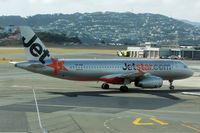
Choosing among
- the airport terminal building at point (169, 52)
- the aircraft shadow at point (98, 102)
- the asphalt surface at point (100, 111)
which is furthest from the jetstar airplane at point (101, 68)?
the airport terminal building at point (169, 52)

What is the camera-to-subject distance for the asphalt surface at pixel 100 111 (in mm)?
24016

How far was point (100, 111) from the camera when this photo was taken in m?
30.1

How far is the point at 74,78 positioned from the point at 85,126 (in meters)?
19.3

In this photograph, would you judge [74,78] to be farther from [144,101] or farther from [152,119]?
[152,119]

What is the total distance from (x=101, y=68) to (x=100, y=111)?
1460 cm

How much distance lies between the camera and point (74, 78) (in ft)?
142

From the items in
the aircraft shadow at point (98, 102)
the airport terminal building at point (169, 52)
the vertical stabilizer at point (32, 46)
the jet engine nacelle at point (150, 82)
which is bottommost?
the aircraft shadow at point (98, 102)

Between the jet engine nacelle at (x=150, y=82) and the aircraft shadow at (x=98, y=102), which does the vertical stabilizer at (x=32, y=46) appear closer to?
Result: the aircraft shadow at (x=98, y=102)

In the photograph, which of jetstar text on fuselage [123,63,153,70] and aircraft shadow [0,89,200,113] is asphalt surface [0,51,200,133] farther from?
jetstar text on fuselage [123,63,153,70]

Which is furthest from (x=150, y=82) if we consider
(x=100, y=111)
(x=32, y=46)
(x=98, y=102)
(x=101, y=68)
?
(x=32, y=46)

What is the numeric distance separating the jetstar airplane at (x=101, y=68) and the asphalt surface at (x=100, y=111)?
178cm

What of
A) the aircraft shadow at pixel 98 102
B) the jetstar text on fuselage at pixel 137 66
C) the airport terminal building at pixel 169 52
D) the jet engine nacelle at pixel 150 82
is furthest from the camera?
Answer: the airport terminal building at pixel 169 52

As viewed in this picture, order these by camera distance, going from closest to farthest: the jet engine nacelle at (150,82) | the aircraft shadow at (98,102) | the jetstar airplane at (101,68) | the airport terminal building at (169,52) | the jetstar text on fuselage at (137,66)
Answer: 1. the aircraft shadow at (98,102)
2. the jetstar airplane at (101,68)
3. the jet engine nacelle at (150,82)
4. the jetstar text on fuselage at (137,66)
5. the airport terminal building at (169,52)

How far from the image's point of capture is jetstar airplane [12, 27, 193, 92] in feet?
134
